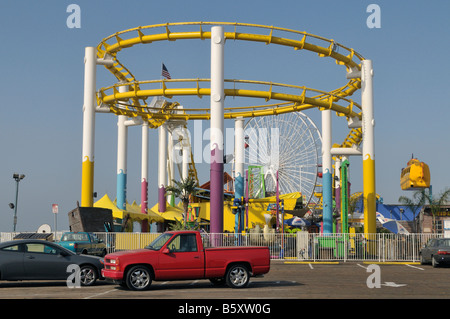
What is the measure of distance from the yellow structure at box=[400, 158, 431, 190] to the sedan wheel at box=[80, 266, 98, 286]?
46.1m

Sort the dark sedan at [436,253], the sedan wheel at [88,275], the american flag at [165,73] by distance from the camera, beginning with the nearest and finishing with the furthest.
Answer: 1. the sedan wheel at [88,275]
2. the dark sedan at [436,253]
3. the american flag at [165,73]

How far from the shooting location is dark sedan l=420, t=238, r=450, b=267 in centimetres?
2588

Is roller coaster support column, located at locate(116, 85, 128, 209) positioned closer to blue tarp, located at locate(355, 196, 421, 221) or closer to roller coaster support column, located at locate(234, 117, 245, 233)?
roller coaster support column, located at locate(234, 117, 245, 233)

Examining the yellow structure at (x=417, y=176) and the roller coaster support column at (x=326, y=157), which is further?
the yellow structure at (x=417, y=176)

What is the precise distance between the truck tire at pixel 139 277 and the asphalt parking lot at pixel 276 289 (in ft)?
0.73

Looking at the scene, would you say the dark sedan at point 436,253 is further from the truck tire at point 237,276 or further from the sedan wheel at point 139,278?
the sedan wheel at point 139,278

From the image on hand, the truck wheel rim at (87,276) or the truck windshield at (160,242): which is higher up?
the truck windshield at (160,242)

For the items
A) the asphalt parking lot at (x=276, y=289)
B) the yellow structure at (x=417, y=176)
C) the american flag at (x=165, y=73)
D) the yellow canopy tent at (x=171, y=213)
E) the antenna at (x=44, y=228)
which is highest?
the american flag at (x=165, y=73)

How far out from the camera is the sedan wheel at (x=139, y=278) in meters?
15.7

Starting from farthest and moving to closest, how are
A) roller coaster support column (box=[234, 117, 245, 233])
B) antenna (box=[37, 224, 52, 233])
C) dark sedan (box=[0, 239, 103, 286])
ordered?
roller coaster support column (box=[234, 117, 245, 233]) < antenna (box=[37, 224, 52, 233]) < dark sedan (box=[0, 239, 103, 286])

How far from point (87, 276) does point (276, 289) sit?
18.4ft

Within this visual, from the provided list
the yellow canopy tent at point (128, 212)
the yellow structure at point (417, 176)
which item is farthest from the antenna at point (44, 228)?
the yellow structure at point (417, 176)

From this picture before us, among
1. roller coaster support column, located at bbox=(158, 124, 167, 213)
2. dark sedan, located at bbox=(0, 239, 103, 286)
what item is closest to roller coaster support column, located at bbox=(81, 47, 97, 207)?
dark sedan, located at bbox=(0, 239, 103, 286)

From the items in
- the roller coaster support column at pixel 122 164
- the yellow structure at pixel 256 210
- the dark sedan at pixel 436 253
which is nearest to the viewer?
the dark sedan at pixel 436 253
